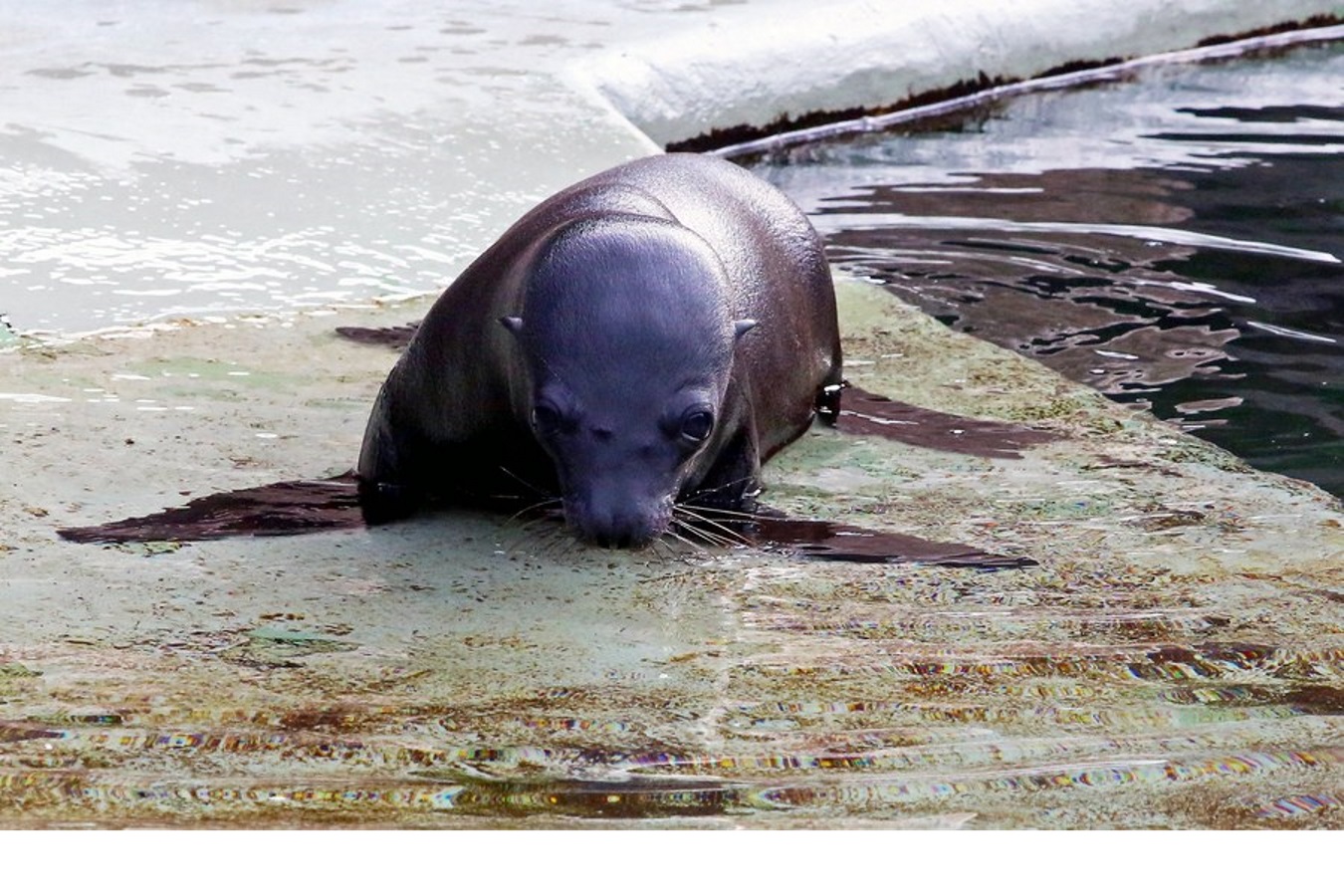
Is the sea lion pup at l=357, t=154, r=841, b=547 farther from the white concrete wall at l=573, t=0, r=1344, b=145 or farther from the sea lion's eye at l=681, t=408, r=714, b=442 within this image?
the white concrete wall at l=573, t=0, r=1344, b=145

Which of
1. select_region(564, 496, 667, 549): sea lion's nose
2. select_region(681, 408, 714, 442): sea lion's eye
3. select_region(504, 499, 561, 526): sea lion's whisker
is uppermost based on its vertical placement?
select_region(681, 408, 714, 442): sea lion's eye

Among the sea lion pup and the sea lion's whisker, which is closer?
the sea lion pup

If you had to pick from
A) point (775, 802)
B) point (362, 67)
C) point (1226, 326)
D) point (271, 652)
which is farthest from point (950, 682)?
point (362, 67)

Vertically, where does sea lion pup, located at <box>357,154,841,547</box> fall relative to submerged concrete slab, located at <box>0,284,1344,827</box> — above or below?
above

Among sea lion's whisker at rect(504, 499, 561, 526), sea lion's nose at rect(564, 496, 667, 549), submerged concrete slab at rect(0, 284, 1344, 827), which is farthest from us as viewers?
sea lion's whisker at rect(504, 499, 561, 526)

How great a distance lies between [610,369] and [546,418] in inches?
6.5

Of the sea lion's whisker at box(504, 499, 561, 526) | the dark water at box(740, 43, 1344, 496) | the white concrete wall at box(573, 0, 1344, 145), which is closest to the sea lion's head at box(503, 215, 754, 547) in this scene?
the sea lion's whisker at box(504, 499, 561, 526)

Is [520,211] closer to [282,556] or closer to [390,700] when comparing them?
[282,556]

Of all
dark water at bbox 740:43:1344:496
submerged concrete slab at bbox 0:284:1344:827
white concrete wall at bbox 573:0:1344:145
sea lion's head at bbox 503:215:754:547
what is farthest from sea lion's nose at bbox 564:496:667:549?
white concrete wall at bbox 573:0:1344:145

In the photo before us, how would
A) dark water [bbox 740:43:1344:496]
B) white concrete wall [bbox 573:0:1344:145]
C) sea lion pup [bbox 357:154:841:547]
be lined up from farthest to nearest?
1. white concrete wall [bbox 573:0:1344:145]
2. dark water [bbox 740:43:1344:496]
3. sea lion pup [bbox 357:154:841:547]

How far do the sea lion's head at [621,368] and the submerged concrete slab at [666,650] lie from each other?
210mm

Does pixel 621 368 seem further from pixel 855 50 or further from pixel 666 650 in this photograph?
pixel 855 50

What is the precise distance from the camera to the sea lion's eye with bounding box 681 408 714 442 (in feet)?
13.7

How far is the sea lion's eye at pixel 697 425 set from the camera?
417cm
